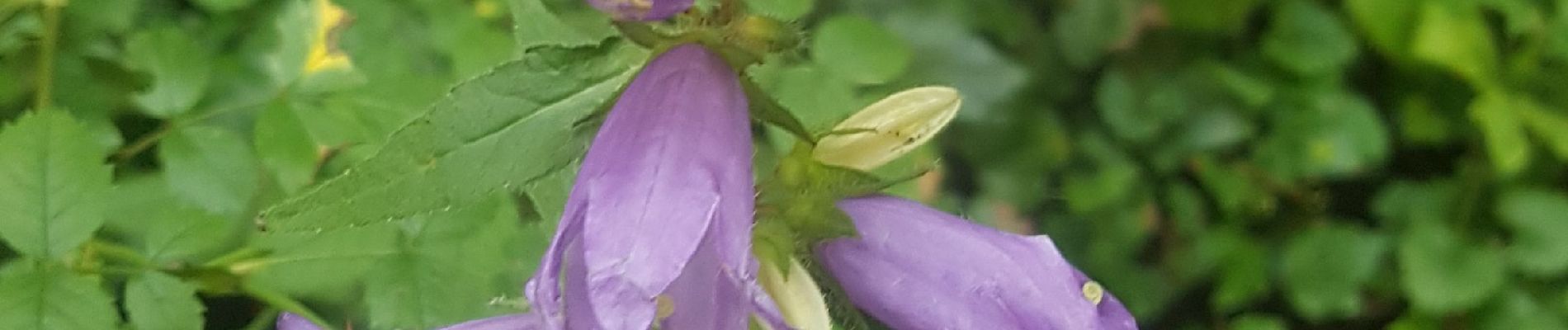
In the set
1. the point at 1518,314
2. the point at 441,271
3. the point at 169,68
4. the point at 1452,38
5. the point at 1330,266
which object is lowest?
the point at 1518,314

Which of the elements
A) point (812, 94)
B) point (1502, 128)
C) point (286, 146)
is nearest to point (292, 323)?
point (286, 146)

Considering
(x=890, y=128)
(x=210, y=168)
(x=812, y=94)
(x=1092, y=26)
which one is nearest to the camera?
(x=890, y=128)

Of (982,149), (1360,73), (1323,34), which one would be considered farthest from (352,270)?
(1360,73)

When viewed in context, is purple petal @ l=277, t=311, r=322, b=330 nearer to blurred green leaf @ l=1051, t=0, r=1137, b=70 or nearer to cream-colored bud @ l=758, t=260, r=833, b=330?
cream-colored bud @ l=758, t=260, r=833, b=330

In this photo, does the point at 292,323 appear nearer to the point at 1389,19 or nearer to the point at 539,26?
the point at 539,26

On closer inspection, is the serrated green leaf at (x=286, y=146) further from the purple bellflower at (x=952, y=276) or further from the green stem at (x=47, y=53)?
the purple bellflower at (x=952, y=276)

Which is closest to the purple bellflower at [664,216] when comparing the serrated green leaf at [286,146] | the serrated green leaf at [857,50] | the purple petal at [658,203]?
the purple petal at [658,203]

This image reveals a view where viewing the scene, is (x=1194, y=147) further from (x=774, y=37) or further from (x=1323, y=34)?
(x=774, y=37)
